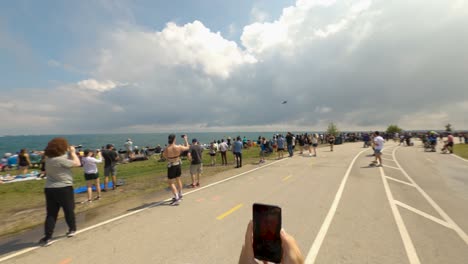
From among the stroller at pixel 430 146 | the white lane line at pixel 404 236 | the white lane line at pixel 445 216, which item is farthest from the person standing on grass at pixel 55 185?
the stroller at pixel 430 146

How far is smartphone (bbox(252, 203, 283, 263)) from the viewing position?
134 centimetres

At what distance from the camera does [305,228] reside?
476 cm

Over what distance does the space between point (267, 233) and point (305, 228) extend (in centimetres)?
399

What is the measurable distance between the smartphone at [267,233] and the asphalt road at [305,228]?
104 inches

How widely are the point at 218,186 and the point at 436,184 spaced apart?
366 inches

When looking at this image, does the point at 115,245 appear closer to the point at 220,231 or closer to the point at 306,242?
the point at 220,231

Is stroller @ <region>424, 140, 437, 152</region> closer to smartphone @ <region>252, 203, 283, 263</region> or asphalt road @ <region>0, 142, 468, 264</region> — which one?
asphalt road @ <region>0, 142, 468, 264</region>

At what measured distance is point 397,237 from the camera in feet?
14.1

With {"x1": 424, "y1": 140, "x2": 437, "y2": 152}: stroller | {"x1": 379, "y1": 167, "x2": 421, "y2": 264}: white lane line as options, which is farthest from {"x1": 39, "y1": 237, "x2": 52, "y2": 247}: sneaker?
{"x1": 424, "y1": 140, "x2": 437, "y2": 152}: stroller

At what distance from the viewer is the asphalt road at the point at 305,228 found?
12.4 ft

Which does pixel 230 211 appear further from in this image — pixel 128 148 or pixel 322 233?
pixel 128 148

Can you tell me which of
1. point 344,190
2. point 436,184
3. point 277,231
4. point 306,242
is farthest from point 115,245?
point 436,184

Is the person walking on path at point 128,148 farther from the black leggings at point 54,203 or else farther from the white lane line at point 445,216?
the white lane line at point 445,216

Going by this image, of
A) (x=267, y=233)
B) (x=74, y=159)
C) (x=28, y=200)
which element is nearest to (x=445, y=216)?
(x=267, y=233)
